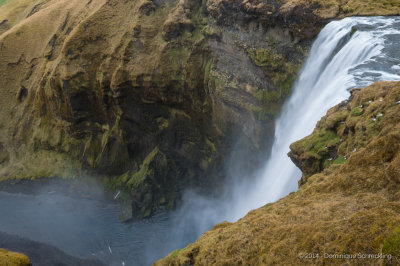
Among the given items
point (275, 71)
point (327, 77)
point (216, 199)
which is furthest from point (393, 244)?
point (216, 199)

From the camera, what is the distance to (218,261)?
874 cm

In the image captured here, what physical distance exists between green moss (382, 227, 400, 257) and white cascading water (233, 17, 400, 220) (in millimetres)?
11807

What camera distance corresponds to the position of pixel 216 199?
3412cm

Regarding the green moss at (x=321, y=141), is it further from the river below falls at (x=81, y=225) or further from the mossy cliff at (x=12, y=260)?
the river below falls at (x=81, y=225)

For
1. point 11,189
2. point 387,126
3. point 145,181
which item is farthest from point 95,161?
point 387,126

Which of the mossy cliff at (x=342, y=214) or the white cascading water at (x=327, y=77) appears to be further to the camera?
the white cascading water at (x=327, y=77)

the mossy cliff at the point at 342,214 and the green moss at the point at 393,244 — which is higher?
the green moss at the point at 393,244

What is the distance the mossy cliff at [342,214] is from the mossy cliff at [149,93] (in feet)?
54.4

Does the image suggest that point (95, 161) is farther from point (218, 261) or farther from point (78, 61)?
point (218, 261)

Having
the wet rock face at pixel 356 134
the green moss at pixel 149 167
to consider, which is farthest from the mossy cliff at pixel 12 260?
the green moss at pixel 149 167

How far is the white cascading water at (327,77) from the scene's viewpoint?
1684 centimetres

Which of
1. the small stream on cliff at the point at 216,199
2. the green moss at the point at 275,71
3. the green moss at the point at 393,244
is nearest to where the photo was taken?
the green moss at the point at 393,244

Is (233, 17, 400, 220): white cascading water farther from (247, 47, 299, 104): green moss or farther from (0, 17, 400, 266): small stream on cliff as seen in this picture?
(247, 47, 299, 104): green moss

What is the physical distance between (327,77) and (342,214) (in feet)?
50.4
